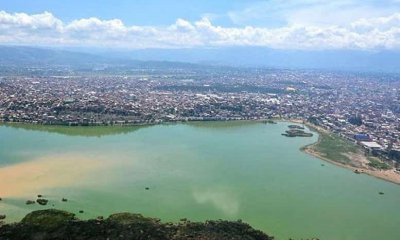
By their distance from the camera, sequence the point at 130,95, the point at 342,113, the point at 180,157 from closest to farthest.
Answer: the point at 180,157, the point at 342,113, the point at 130,95

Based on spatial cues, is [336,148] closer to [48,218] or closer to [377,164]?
[377,164]

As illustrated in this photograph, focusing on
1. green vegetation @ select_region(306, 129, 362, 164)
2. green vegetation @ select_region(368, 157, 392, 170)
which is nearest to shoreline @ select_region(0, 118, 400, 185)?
green vegetation @ select_region(306, 129, 362, 164)

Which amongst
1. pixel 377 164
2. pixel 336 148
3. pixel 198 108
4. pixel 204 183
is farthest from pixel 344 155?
pixel 198 108

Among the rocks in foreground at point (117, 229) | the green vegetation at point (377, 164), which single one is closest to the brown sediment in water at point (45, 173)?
the rocks in foreground at point (117, 229)

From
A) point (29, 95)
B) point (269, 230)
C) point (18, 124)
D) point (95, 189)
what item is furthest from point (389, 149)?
point (29, 95)

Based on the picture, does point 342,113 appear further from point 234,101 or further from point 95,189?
point 95,189

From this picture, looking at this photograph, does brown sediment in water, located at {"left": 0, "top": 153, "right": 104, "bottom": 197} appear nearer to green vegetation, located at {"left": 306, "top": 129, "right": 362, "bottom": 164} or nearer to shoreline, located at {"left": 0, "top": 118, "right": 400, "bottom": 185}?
shoreline, located at {"left": 0, "top": 118, "right": 400, "bottom": 185}

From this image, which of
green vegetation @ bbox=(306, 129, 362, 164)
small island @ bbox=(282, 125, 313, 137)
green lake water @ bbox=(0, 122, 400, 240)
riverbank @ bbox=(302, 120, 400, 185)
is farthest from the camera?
small island @ bbox=(282, 125, 313, 137)

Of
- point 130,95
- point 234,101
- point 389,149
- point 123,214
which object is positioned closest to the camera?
point 123,214
